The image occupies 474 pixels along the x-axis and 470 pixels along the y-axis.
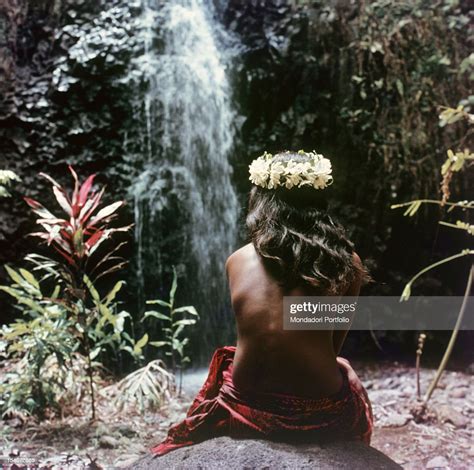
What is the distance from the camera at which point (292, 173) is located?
1.71 m

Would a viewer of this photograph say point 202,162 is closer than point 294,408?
No

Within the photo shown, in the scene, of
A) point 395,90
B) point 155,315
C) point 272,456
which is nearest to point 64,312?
point 155,315

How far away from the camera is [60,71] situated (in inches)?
120

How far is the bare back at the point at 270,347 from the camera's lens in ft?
5.57

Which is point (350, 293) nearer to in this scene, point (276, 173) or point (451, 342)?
point (276, 173)

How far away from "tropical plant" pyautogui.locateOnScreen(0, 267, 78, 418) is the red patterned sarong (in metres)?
0.96

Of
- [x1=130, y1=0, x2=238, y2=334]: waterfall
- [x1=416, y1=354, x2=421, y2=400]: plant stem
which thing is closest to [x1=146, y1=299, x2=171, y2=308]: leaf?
[x1=130, y1=0, x2=238, y2=334]: waterfall

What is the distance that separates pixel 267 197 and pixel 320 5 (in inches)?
71.1

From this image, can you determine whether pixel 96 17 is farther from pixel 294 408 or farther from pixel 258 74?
pixel 294 408

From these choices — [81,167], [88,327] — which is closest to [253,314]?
[88,327]

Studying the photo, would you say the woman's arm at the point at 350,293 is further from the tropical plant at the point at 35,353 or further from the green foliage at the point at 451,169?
the tropical plant at the point at 35,353

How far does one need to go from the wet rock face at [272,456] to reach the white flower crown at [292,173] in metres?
0.84

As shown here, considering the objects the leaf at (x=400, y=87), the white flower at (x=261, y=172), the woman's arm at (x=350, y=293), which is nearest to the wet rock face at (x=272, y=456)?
the woman's arm at (x=350, y=293)

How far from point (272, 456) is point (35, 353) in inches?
53.1
